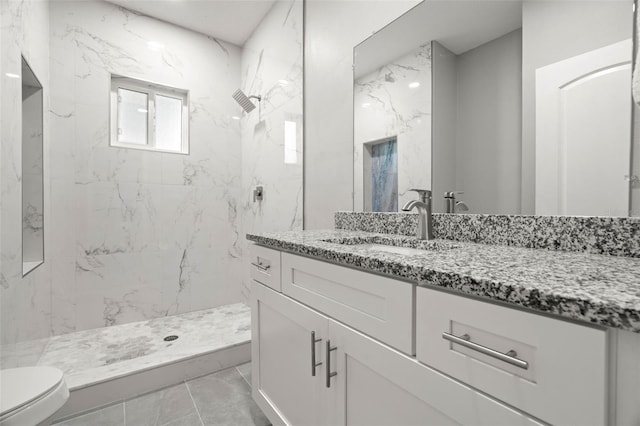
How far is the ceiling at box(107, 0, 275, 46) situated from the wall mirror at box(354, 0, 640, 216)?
149cm

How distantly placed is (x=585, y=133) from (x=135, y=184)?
2.86 m

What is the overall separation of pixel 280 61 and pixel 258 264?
1778 mm

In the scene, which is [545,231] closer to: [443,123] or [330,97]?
[443,123]

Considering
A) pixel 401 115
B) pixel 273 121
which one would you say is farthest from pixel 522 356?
pixel 273 121

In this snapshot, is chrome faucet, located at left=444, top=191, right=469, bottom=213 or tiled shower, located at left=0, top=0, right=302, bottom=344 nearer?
chrome faucet, located at left=444, top=191, right=469, bottom=213

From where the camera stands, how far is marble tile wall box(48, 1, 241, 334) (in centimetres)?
225

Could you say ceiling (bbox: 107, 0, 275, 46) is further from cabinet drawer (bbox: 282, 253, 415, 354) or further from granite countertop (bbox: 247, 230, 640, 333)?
granite countertop (bbox: 247, 230, 640, 333)

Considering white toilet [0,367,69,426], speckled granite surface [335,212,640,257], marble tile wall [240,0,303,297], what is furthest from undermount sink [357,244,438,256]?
white toilet [0,367,69,426]

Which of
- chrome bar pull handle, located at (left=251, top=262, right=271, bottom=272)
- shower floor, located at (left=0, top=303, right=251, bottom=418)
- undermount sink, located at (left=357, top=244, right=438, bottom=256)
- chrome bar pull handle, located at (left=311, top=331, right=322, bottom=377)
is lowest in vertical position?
shower floor, located at (left=0, top=303, right=251, bottom=418)

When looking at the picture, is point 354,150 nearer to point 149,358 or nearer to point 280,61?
point 280,61

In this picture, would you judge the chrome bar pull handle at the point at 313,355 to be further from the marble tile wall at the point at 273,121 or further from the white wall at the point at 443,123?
the marble tile wall at the point at 273,121

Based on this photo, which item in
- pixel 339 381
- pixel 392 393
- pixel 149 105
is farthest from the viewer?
pixel 149 105

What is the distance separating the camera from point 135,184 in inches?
99.3

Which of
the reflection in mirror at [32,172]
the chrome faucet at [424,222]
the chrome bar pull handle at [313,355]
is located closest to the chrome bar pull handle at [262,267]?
the chrome bar pull handle at [313,355]
